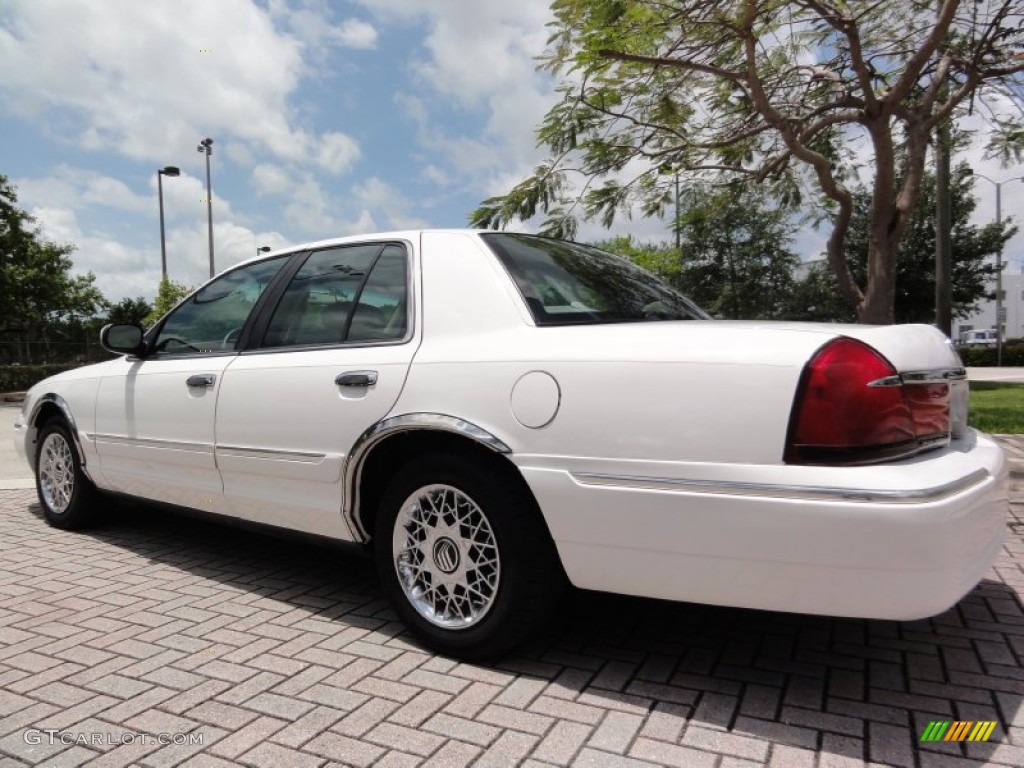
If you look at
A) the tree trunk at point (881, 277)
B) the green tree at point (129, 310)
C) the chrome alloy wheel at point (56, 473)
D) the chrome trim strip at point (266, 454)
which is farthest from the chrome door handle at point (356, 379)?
the green tree at point (129, 310)

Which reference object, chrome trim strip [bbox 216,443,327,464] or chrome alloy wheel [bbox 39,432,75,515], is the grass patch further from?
chrome alloy wheel [bbox 39,432,75,515]

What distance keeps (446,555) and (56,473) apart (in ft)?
11.8

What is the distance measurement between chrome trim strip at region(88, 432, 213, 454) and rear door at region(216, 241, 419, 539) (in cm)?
15

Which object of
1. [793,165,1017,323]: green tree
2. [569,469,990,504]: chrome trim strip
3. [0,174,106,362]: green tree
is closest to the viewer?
[569,469,990,504]: chrome trim strip

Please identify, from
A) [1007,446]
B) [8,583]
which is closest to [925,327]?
[8,583]

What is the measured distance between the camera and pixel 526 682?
2689 mm

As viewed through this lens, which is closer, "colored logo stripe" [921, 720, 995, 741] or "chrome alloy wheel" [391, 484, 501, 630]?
"colored logo stripe" [921, 720, 995, 741]

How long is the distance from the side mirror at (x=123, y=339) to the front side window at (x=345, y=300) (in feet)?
3.85

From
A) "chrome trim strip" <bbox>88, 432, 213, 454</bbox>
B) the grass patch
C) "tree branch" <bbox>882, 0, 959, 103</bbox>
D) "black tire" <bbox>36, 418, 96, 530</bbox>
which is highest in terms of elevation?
"tree branch" <bbox>882, 0, 959, 103</bbox>

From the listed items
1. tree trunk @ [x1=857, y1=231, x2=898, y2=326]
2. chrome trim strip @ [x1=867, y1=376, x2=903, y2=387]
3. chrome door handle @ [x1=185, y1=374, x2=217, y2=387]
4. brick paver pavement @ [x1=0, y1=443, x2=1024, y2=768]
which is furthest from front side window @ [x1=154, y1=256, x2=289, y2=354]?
tree trunk @ [x1=857, y1=231, x2=898, y2=326]

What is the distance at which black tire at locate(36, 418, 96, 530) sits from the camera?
4891 millimetres

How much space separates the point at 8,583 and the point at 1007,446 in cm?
864

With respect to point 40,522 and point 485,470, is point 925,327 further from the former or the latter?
point 40,522

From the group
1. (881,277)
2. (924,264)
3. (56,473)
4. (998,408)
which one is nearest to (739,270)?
(924,264)
